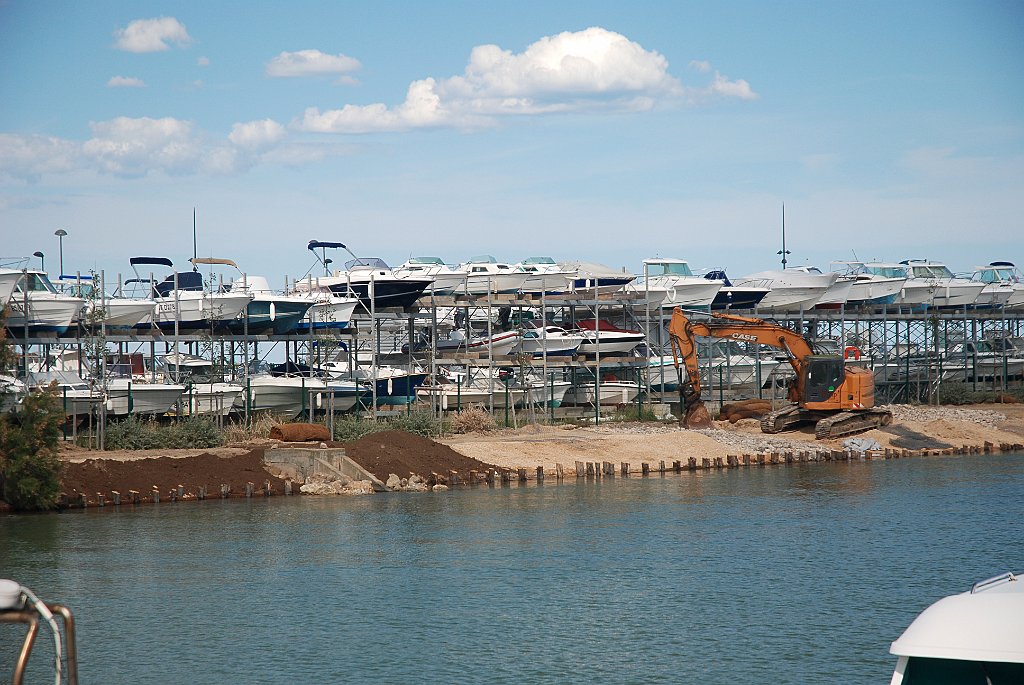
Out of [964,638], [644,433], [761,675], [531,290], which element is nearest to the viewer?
[964,638]

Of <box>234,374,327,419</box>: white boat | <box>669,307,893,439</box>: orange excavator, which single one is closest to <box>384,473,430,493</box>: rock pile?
<box>234,374,327,419</box>: white boat

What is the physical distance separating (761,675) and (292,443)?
2174 cm

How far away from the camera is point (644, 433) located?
45375 millimetres

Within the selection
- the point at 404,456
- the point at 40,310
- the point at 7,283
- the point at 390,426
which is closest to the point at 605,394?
→ the point at 390,426

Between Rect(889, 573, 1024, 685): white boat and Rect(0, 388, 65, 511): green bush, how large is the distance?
23.9m

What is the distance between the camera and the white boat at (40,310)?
41.0 metres

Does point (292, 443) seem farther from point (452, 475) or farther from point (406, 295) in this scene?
point (406, 295)

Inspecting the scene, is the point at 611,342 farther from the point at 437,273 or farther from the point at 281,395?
the point at 281,395

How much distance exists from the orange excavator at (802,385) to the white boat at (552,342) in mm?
7376

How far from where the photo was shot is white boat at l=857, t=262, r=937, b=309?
6500 centimetres

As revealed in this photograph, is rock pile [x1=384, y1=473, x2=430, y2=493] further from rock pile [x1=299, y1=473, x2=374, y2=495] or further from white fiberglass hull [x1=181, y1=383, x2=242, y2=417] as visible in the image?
white fiberglass hull [x1=181, y1=383, x2=242, y2=417]

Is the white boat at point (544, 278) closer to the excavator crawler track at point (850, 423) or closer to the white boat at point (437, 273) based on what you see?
the white boat at point (437, 273)

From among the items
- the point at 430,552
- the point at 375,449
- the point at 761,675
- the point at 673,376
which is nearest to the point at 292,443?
the point at 375,449

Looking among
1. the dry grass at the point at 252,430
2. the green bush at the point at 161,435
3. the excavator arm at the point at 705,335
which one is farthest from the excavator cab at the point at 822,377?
the green bush at the point at 161,435
